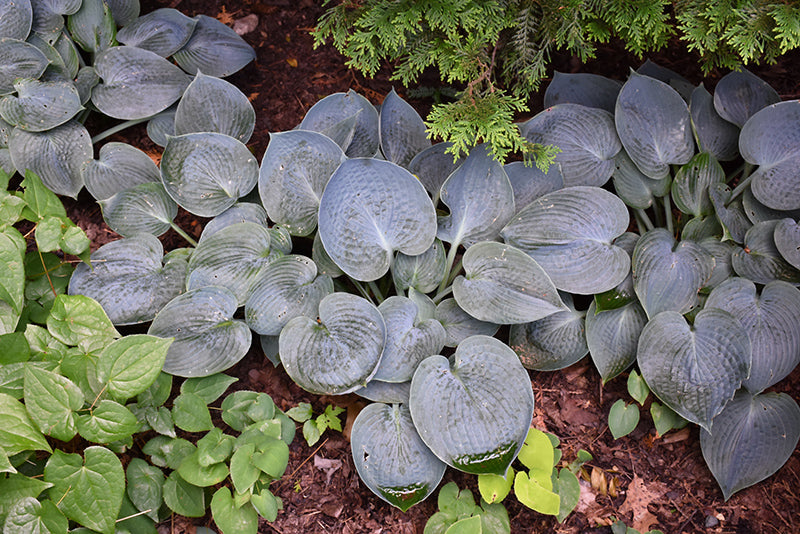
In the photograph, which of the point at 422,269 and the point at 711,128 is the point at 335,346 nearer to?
the point at 422,269

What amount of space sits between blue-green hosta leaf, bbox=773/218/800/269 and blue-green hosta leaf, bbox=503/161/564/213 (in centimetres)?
71

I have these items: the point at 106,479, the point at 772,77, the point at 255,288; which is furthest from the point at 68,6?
the point at 772,77

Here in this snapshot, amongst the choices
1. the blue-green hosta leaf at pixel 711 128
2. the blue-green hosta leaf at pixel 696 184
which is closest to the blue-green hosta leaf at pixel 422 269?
the blue-green hosta leaf at pixel 696 184

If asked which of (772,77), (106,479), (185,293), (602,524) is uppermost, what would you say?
(772,77)

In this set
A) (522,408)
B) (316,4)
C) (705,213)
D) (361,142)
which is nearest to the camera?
(522,408)

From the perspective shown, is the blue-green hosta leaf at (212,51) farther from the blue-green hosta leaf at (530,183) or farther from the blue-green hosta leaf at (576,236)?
the blue-green hosta leaf at (576,236)

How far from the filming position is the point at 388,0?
75.8 inches

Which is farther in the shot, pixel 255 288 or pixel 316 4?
pixel 316 4

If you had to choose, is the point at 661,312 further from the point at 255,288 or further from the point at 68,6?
the point at 68,6

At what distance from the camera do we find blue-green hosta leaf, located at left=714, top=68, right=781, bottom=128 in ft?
6.97

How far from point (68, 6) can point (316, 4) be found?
1.03 metres

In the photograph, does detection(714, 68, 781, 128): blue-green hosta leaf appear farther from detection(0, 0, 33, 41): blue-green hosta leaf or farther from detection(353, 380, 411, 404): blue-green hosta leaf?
detection(0, 0, 33, 41): blue-green hosta leaf

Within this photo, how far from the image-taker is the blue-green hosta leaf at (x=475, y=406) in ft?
5.43

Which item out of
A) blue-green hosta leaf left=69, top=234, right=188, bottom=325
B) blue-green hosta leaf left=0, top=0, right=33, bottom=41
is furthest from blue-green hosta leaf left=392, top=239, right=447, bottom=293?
blue-green hosta leaf left=0, top=0, right=33, bottom=41
